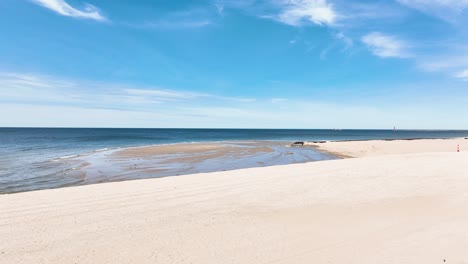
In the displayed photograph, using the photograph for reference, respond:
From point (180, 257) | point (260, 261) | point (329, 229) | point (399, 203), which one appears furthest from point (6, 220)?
point (399, 203)

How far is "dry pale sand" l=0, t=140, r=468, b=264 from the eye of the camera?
5188 mm

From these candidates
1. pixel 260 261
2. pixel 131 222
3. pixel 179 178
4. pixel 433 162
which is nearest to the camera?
pixel 260 261

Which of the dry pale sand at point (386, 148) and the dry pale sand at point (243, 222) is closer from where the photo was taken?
the dry pale sand at point (243, 222)

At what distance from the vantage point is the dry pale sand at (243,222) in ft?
17.0

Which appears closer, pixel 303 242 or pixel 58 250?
pixel 58 250

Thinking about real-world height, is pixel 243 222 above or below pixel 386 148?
below

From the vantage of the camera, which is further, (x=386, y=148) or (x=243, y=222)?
(x=386, y=148)

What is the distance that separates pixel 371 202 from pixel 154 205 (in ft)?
20.7

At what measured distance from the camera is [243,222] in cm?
692

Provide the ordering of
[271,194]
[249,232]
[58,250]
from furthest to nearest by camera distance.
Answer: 1. [271,194]
2. [249,232]
3. [58,250]

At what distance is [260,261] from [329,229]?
2.28m

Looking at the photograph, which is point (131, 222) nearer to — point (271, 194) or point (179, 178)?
point (271, 194)

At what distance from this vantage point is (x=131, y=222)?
22.4ft

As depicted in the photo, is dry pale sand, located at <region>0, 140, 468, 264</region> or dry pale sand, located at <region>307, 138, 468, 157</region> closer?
dry pale sand, located at <region>0, 140, 468, 264</region>
